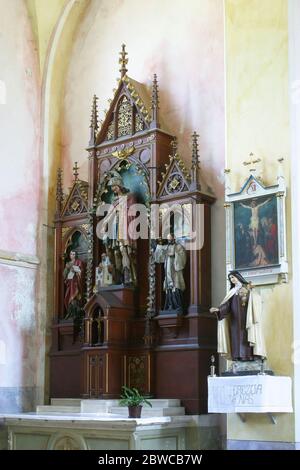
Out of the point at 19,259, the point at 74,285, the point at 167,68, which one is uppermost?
the point at 167,68

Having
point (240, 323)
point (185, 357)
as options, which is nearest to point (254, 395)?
point (240, 323)

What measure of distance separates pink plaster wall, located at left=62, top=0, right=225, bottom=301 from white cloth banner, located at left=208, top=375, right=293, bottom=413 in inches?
83.3

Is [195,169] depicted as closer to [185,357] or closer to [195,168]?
[195,168]

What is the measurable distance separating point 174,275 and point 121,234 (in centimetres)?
125

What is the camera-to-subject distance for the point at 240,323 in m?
10.7

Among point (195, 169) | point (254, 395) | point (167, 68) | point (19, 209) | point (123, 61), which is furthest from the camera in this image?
point (19, 209)

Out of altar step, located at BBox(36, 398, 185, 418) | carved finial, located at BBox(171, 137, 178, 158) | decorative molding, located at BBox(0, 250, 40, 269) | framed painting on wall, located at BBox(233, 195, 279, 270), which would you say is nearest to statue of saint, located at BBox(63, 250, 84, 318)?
decorative molding, located at BBox(0, 250, 40, 269)

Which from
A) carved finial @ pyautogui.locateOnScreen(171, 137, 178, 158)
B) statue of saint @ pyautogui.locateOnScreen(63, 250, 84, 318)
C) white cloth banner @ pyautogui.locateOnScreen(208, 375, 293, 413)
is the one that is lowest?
white cloth banner @ pyautogui.locateOnScreen(208, 375, 293, 413)

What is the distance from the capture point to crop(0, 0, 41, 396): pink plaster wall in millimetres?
13773

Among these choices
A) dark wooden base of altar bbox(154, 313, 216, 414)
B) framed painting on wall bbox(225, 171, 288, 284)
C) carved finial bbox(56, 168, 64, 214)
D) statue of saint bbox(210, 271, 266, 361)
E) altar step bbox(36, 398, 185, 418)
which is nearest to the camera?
statue of saint bbox(210, 271, 266, 361)

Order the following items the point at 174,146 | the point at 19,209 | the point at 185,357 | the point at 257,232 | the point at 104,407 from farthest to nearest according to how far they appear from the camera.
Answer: the point at 19,209 < the point at 174,146 < the point at 104,407 < the point at 185,357 < the point at 257,232

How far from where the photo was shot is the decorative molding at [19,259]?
1378 cm

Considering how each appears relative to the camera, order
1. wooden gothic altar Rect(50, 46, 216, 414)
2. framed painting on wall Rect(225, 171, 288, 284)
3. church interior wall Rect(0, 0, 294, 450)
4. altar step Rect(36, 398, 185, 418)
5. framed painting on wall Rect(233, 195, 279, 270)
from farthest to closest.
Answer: wooden gothic altar Rect(50, 46, 216, 414) < altar step Rect(36, 398, 185, 418) < church interior wall Rect(0, 0, 294, 450) < framed painting on wall Rect(233, 195, 279, 270) < framed painting on wall Rect(225, 171, 288, 284)

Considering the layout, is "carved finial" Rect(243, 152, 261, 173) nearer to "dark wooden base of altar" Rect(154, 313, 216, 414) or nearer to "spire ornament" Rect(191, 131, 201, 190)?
"spire ornament" Rect(191, 131, 201, 190)
